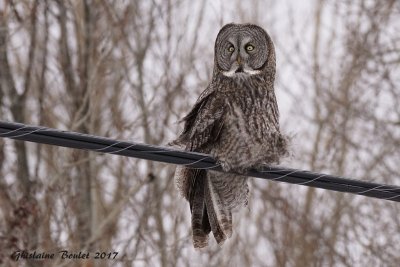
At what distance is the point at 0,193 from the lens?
959cm

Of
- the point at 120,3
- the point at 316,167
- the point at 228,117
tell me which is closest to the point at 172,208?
the point at 120,3

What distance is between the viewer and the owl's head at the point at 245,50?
23.4 ft

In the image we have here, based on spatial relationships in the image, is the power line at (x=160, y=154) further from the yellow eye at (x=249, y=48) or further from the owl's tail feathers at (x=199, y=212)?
the yellow eye at (x=249, y=48)

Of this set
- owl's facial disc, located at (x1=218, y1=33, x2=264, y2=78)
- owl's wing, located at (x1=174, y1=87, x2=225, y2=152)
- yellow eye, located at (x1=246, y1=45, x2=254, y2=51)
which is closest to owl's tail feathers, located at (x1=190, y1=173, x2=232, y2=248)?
owl's wing, located at (x1=174, y1=87, x2=225, y2=152)

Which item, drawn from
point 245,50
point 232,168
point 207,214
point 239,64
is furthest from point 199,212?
point 245,50

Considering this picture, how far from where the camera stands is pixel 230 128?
6664 mm

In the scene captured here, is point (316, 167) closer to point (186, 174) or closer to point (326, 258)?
point (326, 258)

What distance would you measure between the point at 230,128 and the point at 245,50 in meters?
0.91

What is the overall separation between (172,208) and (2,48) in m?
2.94

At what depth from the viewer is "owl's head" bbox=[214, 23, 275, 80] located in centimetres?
713

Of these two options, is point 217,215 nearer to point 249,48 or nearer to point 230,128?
point 230,128

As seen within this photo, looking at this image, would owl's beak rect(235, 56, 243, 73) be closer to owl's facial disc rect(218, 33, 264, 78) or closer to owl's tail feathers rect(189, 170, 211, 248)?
owl's facial disc rect(218, 33, 264, 78)

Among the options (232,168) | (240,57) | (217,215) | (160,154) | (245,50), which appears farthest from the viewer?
(245,50)

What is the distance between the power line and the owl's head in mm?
1416
